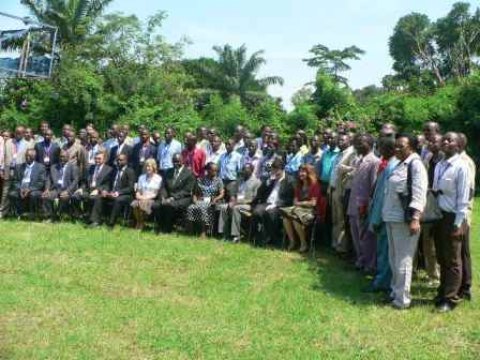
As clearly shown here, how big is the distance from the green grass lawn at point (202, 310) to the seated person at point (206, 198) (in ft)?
4.00

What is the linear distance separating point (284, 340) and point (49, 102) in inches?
771

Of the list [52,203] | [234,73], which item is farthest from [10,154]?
[234,73]

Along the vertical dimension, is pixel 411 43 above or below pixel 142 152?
above

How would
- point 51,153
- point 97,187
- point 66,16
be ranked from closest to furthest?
1. point 97,187
2. point 51,153
3. point 66,16

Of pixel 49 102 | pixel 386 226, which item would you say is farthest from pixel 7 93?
pixel 386 226

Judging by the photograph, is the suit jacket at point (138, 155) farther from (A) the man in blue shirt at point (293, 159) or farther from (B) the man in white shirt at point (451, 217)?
(B) the man in white shirt at point (451, 217)

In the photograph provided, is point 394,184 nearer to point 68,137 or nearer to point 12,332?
point 12,332

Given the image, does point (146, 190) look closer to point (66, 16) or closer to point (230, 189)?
point (230, 189)

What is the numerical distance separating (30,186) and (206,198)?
3.68 meters

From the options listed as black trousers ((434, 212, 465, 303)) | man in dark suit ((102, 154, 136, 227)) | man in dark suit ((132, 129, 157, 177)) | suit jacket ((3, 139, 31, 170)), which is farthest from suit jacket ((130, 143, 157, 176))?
black trousers ((434, 212, 465, 303))

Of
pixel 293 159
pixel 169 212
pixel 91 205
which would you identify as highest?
pixel 293 159

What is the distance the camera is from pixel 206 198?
11719 mm

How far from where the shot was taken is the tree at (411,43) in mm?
49656

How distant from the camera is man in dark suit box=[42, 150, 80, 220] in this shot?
1259 cm
